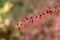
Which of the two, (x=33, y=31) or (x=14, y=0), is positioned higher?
(x=14, y=0)

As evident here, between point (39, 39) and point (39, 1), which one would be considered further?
point (39, 1)

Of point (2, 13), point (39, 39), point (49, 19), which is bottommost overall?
point (39, 39)

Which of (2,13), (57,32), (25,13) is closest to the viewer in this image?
(2,13)

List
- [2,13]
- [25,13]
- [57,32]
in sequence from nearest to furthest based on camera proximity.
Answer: [2,13] → [57,32] → [25,13]

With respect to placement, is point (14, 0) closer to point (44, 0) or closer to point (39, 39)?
point (44, 0)

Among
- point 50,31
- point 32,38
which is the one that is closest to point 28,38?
point 32,38

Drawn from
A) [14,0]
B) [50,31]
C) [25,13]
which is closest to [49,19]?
[50,31]
